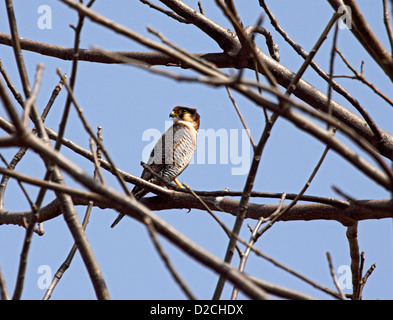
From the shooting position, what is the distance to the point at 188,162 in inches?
293

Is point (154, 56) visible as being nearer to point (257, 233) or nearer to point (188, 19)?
point (188, 19)

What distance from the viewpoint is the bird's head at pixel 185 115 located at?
26.8ft

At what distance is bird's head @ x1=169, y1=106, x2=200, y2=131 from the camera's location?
8.18 meters

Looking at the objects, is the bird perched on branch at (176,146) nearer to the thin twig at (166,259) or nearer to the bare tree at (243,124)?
the bare tree at (243,124)

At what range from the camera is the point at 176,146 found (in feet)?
24.5

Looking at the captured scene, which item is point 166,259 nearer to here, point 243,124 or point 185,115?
point 243,124

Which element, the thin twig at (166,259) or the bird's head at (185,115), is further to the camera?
the bird's head at (185,115)

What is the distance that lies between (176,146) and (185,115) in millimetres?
882

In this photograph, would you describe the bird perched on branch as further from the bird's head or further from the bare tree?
the bare tree

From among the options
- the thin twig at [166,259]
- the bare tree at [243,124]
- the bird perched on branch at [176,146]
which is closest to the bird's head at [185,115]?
the bird perched on branch at [176,146]

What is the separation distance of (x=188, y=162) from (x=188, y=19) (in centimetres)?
392

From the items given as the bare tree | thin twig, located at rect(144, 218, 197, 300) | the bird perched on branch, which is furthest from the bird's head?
thin twig, located at rect(144, 218, 197, 300)

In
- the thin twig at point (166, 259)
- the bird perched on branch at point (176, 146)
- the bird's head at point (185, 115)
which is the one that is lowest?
the thin twig at point (166, 259)
